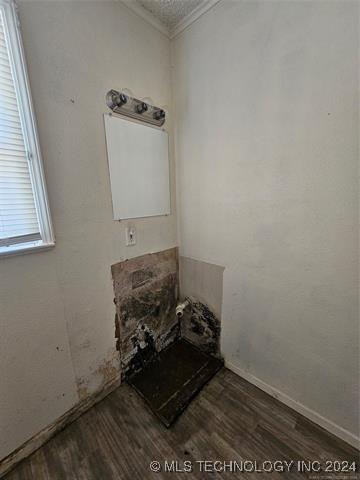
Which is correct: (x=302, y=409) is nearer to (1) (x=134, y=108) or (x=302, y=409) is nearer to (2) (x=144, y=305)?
(2) (x=144, y=305)

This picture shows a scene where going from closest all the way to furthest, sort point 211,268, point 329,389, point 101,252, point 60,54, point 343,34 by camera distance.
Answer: point 343,34 < point 60,54 < point 329,389 < point 101,252 < point 211,268

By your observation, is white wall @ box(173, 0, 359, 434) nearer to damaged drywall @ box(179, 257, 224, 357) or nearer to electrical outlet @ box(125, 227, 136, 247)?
damaged drywall @ box(179, 257, 224, 357)

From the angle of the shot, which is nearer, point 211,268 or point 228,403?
point 228,403

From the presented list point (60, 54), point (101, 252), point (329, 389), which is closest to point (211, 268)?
point (101, 252)

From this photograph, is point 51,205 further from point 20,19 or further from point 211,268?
point 211,268

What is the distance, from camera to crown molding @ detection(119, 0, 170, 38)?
118cm

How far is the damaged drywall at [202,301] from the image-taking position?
5.03 ft

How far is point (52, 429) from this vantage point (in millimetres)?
1101

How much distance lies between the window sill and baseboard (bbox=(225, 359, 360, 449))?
1.54 meters

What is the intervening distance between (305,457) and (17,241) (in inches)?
71.9

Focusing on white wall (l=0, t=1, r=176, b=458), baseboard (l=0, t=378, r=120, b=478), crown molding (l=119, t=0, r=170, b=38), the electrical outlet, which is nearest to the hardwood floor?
baseboard (l=0, t=378, r=120, b=478)

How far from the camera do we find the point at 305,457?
1005mm

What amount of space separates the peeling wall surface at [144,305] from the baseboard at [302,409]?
64 cm

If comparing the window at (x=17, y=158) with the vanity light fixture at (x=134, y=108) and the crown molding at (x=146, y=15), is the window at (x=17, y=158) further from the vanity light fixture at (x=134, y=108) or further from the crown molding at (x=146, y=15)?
the crown molding at (x=146, y=15)
